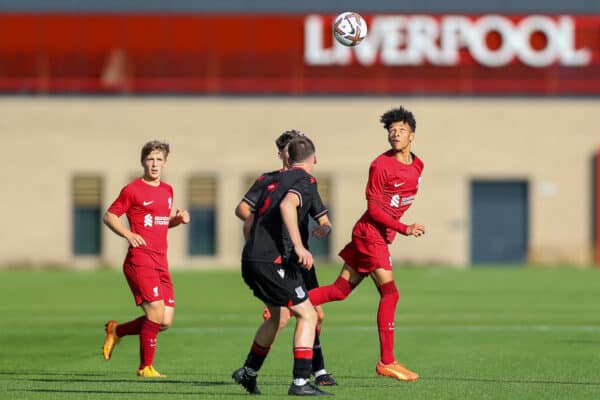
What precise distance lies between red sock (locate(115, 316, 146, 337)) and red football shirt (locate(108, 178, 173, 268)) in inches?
24.6

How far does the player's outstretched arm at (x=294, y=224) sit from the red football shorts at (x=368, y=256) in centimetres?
182

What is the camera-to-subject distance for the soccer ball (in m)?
15.9

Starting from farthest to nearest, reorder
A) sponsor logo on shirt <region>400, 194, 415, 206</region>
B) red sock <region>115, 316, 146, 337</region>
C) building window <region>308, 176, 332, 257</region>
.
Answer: building window <region>308, 176, 332, 257</region>, red sock <region>115, 316, 146, 337</region>, sponsor logo on shirt <region>400, 194, 415, 206</region>

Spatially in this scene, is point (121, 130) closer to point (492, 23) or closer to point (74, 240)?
point (74, 240)

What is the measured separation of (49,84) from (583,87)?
1760cm

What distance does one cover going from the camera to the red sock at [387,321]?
1280cm

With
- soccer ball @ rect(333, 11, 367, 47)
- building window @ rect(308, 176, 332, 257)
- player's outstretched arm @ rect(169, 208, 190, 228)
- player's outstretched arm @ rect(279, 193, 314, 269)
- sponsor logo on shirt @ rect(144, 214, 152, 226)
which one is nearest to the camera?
player's outstretched arm @ rect(279, 193, 314, 269)

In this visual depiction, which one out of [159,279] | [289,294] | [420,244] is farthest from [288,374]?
[420,244]

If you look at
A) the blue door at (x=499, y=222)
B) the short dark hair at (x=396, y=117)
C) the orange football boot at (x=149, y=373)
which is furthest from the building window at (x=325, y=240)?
the short dark hair at (x=396, y=117)

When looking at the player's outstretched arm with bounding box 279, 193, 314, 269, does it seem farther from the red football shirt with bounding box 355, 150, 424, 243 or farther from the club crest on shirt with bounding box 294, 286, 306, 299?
the red football shirt with bounding box 355, 150, 424, 243

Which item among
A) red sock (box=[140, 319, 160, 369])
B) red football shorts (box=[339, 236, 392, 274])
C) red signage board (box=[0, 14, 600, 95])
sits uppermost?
red signage board (box=[0, 14, 600, 95])

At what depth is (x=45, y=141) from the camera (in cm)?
4769

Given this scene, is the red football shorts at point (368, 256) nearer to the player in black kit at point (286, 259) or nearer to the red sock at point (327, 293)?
the red sock at point (327, 293)

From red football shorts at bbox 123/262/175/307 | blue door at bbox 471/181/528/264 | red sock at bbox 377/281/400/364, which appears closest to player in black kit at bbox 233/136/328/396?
red sock at bbox 377/281/400/364
